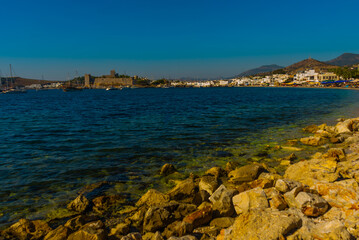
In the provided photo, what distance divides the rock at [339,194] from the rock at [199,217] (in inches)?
143

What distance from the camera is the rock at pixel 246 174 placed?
10312 mm

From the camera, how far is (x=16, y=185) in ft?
33.8

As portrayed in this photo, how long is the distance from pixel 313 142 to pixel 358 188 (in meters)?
9.80

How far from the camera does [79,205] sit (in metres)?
8.34

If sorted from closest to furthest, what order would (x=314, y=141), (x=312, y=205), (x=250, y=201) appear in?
(x=312, y=205) < (x=250, y=201) < (x=314, y=141)

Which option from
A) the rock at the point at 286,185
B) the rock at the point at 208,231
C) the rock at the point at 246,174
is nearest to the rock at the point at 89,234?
the rock at the point at 208,231

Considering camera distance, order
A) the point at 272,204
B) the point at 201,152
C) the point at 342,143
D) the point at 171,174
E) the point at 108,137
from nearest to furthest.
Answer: the point at 272,204 < the point at 171,174 < the point at 201,152 < the point at 342,143 < the point at 108,137

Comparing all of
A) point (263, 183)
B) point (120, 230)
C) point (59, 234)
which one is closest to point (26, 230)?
point (59, 234)

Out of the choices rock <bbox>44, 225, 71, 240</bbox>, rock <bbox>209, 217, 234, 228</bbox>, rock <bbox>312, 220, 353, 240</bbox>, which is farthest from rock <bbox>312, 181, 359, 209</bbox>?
rock <bbox>44, 225, 71, 240</bbox>

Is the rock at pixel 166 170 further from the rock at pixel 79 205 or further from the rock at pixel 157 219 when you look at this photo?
the rock at pixel 157 219

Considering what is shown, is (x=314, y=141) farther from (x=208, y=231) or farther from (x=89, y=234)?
(x=89, y=234)

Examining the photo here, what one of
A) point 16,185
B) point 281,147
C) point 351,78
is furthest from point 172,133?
point 351,78

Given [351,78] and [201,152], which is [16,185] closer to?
[201,152]

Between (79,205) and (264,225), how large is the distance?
21.3ft
